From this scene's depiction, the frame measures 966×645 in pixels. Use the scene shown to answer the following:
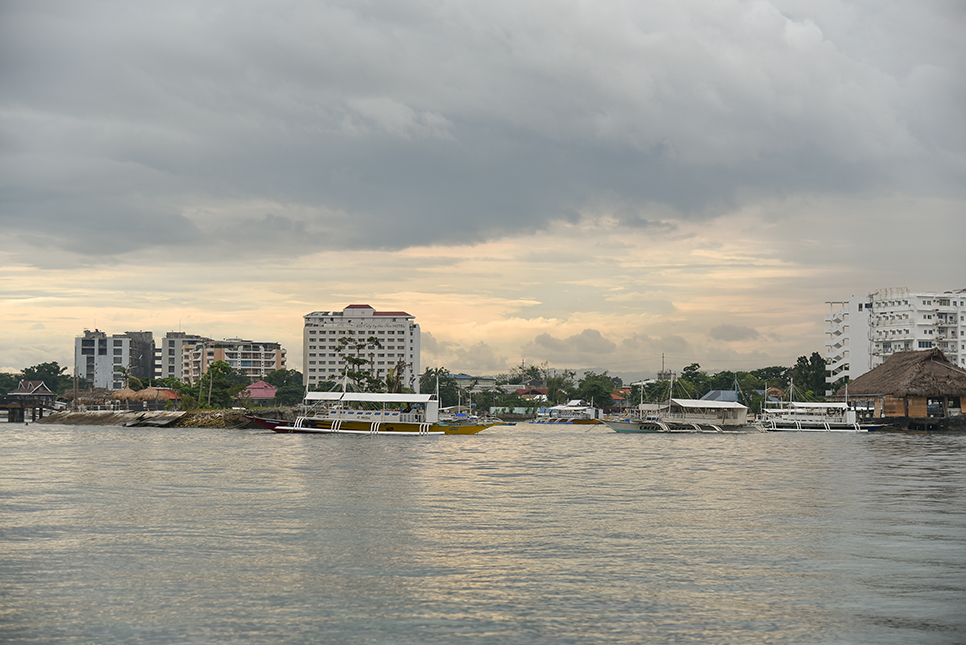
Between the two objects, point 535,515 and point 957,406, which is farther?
point 957,406

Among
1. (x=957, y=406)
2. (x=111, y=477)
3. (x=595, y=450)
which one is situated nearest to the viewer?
(x=111, y=477)

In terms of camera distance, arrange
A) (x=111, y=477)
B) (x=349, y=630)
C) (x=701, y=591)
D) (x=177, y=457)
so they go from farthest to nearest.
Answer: (x=177, y=457), (x=111, y=477), (x=701, y=591), (x=349, y=630)

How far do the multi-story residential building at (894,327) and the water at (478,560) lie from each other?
431ft

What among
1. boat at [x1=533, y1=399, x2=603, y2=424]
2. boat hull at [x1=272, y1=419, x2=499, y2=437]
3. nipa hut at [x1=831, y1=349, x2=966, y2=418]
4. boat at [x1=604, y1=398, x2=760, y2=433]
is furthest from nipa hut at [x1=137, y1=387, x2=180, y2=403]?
nipa hut at [x1=831, y1=349, x2=966, y2=418]

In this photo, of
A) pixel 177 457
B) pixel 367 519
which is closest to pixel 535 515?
pixel 367 519

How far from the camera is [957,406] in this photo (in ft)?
400

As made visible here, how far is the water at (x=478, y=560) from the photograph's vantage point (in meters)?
13.1

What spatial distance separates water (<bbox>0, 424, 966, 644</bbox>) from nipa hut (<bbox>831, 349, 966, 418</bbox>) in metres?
89.6

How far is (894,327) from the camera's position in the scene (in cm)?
15725

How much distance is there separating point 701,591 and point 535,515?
9.66 m

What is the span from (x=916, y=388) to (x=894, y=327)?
1761 inches

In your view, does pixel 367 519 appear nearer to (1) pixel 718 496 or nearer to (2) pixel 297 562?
(2) pixel 297 562

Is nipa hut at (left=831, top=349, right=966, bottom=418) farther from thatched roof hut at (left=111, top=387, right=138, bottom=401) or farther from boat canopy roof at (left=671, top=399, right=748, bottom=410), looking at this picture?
thatched roof hut at (left=111, top=387, right=138, bottom=401)

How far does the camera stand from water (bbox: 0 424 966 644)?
13102mm
